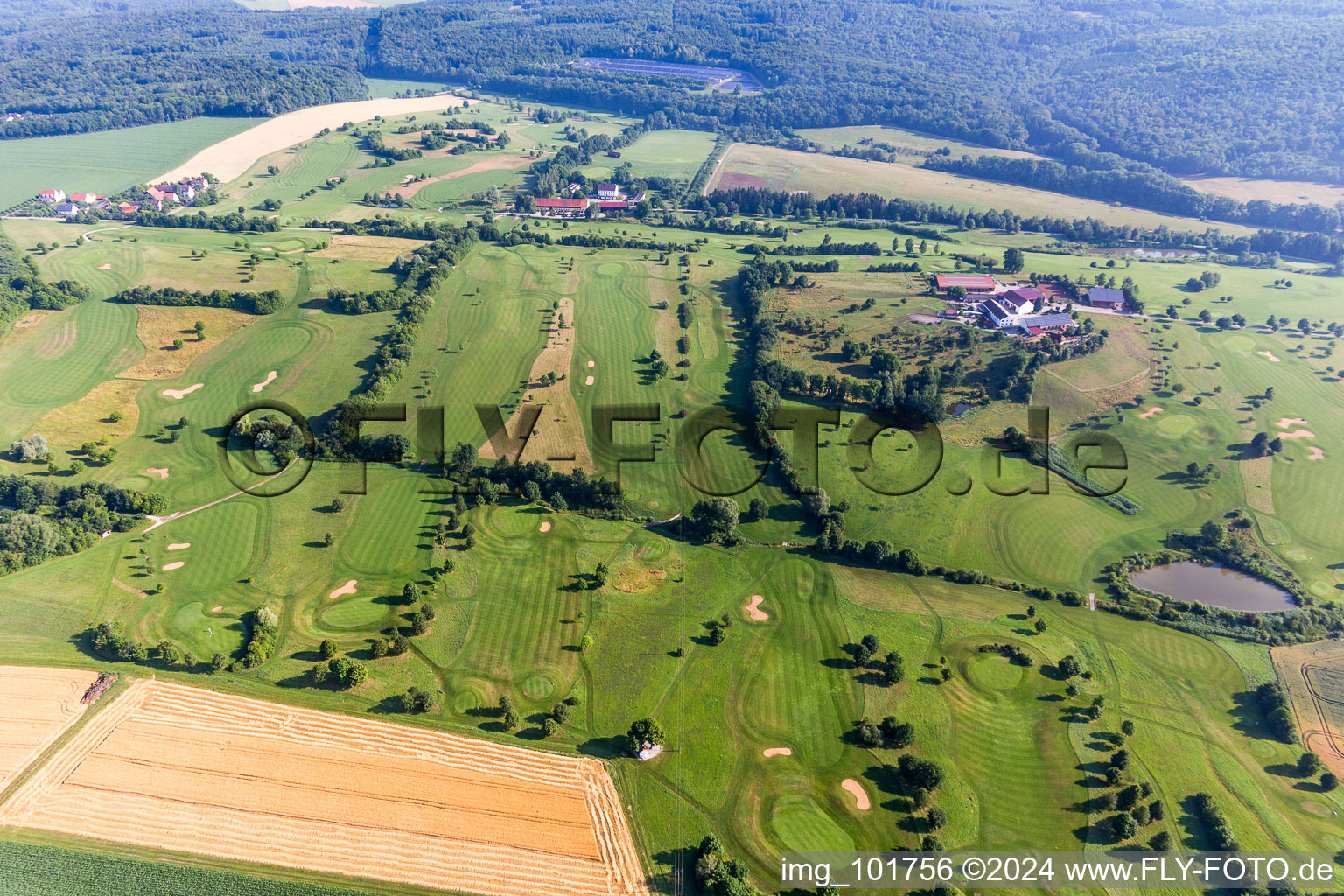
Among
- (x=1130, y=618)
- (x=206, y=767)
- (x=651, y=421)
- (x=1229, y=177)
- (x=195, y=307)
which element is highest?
(x=1229, y=177)

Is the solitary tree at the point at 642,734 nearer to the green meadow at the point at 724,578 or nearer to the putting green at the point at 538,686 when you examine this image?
the green meadow at the point at 724,578

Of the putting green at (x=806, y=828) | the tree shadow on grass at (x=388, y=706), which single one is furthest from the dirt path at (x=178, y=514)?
the putting green at (x=806, y=828)

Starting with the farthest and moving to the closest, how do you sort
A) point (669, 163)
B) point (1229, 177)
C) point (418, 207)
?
point (669, 163) < point (1229, 177) < point (418, 207)

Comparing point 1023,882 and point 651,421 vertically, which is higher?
point 651,421

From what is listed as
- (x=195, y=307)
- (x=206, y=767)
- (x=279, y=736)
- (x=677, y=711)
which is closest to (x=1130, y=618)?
(x=677, y=711)

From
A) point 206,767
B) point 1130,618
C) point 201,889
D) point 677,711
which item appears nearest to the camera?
point 201,889


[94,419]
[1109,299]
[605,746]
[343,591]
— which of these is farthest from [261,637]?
[1109,299]

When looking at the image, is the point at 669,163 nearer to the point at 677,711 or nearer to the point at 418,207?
the point at 418,207
